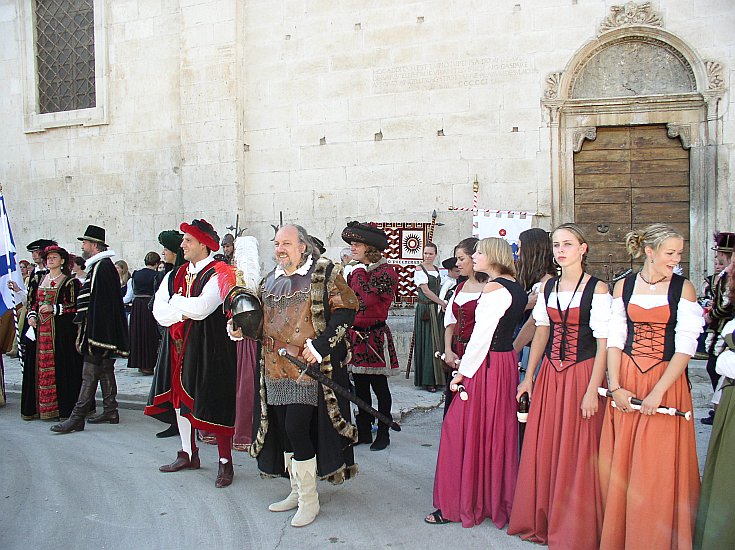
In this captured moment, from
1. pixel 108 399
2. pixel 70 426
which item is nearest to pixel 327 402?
pixel 70 426

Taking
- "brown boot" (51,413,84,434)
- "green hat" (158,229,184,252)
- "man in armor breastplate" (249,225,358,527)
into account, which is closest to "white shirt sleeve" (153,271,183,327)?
"green hat" (158,229,184,252)

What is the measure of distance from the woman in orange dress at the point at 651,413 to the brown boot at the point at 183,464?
10.5 feet

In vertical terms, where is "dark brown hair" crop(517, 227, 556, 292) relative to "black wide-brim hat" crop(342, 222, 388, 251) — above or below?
below

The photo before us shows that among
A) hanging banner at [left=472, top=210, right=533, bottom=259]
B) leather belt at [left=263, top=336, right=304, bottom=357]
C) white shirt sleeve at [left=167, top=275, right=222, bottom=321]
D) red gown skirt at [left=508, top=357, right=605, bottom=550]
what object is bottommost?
red gown skirt at [left=508, top=357, right=605, bottom=550]

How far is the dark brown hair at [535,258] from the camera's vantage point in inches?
180

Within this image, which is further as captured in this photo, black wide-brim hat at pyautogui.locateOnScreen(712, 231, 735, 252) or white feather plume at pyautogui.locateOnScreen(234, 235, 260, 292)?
black wide-brim hat at pyautogui.locateOnScreen(712, 231, 735, 252)

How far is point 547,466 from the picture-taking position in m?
3.75

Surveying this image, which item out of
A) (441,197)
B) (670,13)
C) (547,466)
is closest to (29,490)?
(547,466)

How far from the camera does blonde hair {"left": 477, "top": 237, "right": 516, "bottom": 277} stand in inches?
163

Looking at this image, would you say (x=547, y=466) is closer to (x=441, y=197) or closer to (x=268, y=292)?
(x=268, y=292)

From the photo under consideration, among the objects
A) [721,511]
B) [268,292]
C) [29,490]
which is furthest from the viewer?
[29,490]

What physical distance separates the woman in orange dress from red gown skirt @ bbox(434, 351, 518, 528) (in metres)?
0.61

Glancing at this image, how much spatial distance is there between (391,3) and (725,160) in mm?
5237

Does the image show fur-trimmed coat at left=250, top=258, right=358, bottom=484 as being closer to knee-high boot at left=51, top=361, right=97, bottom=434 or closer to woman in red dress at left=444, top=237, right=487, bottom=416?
woman in red dress at left=444, top=237, right=487, bottom=416
